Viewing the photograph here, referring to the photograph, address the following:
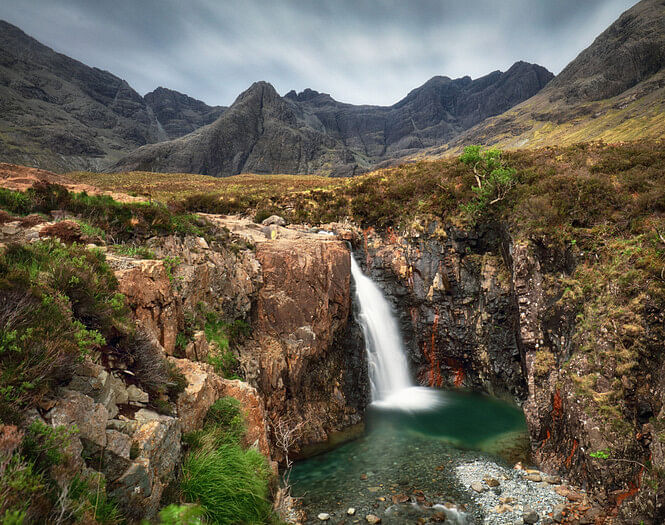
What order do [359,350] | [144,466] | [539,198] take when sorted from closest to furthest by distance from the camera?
[144,466]
[539,198]
[359,350]

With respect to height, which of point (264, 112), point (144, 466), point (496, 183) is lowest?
point (144, 466)

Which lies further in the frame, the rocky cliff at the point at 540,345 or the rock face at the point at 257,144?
the rock face at the point at 257,144

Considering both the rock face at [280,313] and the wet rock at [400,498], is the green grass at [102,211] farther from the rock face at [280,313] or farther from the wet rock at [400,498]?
the wet rock at [400,498]

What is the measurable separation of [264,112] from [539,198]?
406ft

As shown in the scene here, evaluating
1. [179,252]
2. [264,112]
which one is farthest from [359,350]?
[264,112]

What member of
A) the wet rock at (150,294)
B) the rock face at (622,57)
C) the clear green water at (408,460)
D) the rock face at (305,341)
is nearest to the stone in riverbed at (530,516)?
the clear green water at (408,460)

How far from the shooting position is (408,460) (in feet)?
40.8

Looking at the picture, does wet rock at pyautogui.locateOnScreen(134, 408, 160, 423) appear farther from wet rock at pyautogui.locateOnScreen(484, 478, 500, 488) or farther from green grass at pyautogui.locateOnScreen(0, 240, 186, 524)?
wet rock at pyautogui.locateOnScreen(484, 478, 500, 488)

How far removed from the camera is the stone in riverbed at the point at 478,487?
34.1 ft

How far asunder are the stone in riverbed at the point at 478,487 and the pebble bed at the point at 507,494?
0.06m

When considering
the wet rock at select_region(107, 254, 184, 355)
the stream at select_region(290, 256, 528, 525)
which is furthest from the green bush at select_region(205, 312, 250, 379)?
the stream at select_region(290, 256, 528, 525)

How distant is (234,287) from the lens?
511 inches

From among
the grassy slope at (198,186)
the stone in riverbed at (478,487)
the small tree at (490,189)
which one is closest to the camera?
the stone in riverbed at (478,487)

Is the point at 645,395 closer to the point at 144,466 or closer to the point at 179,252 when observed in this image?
the point at 144,466
